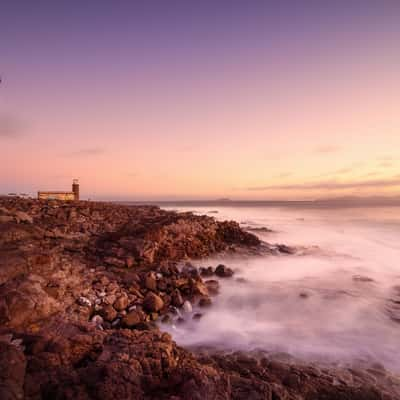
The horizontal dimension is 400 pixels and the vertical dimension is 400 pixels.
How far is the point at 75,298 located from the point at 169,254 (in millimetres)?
4276

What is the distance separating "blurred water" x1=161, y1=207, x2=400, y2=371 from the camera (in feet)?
14.2

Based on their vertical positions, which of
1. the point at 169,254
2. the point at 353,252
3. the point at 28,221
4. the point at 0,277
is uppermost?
the point at 28,221

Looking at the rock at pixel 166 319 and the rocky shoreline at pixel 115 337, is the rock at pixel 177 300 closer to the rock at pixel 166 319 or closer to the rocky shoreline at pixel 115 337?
the rocky shoreline at pixel 115 337

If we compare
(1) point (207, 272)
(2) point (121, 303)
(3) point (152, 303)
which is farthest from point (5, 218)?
(1) point (207, 272)

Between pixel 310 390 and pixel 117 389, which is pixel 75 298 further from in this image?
pixel 310 390

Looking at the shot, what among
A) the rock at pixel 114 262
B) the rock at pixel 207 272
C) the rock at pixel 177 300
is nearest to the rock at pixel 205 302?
the rock at pixel 177 300

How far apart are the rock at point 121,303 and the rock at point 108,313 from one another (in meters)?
0.15

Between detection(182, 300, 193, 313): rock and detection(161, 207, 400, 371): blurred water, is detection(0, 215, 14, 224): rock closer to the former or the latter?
detection(182, 300, 193, 313): rock

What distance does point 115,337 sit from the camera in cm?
296

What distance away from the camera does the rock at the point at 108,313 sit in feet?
14.5

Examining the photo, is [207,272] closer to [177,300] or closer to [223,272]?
[223,272]

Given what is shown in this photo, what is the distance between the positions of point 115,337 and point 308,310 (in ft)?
15.4

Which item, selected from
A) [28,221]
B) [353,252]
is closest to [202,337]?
[28,221]

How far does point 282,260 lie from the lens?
404 inches
